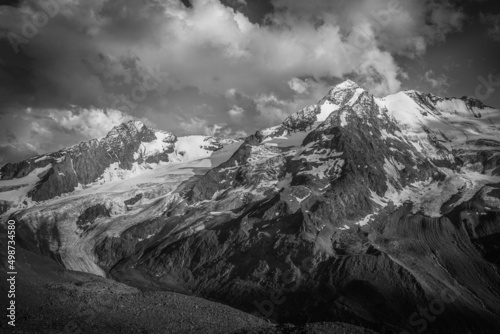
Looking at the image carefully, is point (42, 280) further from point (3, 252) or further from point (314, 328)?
point (314, 328)

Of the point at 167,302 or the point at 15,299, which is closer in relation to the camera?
the point at 15,299

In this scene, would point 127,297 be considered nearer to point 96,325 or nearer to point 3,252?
point 96,325

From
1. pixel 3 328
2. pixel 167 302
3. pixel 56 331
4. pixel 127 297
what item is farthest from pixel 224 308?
pixel 3 328

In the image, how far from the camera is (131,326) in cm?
8394

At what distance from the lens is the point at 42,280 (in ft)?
346

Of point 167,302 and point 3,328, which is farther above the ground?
point 167,302

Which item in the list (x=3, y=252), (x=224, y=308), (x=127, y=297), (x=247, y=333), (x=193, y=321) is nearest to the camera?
(x=247, y=333)

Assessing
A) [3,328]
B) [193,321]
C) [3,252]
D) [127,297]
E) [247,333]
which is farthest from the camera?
[3,252]

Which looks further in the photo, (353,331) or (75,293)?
(75,293)

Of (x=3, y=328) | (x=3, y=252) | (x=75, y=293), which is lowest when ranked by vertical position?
(x=3, y=328)

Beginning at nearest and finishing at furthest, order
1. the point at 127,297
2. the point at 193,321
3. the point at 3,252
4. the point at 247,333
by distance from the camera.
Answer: the point at 247,333 < the point at 193,321 < the point at 127,297 < the point at 3,252

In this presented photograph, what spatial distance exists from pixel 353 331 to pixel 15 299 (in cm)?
6462

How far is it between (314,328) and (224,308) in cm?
3449

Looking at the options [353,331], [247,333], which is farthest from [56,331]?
[353,331]
